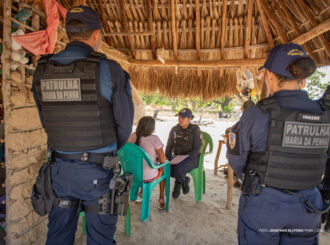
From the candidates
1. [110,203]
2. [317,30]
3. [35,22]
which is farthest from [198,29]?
[110,203]

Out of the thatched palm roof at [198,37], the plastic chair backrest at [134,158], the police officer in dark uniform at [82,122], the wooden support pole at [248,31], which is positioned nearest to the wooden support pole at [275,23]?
the thatched palm roof at [198,37]

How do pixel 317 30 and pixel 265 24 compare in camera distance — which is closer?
pixel 317 30

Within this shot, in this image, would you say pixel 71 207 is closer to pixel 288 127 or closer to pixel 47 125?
pixel 47 125

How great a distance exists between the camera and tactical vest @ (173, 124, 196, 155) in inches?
143

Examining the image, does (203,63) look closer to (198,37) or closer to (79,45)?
(198,37)

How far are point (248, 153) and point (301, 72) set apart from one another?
1.95ft

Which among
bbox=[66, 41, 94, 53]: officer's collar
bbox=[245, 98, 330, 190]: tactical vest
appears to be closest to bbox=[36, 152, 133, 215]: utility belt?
bbox=[66, 41, 94, 53]: officer's collar

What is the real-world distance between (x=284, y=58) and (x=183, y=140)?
2.53 m

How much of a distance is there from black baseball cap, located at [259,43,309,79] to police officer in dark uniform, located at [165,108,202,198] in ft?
7.54

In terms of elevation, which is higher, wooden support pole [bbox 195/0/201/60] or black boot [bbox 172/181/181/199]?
wooden support pole [bbox 195/0/201/60]

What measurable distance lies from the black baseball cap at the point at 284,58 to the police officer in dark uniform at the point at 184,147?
2299 mm

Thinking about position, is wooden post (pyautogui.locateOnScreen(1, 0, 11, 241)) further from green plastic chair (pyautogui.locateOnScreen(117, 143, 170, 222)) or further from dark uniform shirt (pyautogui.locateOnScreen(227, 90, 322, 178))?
dark uniform shirt (pyautogui.locateOnScreen(227, 90, 322, 178))

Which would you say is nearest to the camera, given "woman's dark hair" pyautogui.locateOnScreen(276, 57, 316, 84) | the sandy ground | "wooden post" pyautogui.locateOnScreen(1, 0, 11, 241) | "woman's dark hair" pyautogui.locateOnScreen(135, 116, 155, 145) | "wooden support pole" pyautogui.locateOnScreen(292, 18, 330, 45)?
"woman's dark hair" pyautogui.locateOnScreen(276, 57, 316, 84)

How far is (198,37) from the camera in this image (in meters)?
4.73
